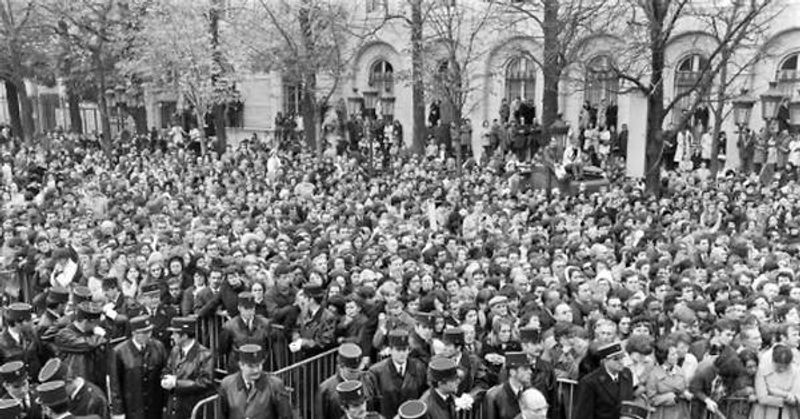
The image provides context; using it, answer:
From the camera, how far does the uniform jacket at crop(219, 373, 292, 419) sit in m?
7.11

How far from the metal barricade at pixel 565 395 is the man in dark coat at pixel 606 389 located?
0.33 metres

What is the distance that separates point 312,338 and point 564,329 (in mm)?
2790

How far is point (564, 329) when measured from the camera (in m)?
8.18

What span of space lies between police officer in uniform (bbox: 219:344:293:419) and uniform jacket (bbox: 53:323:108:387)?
1.94 metres

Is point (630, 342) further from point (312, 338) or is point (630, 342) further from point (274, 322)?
point (274, 322)

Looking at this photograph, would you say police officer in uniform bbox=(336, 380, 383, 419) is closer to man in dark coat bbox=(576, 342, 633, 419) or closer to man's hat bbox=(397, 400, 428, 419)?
man's hat bbox=(397, 400, 428, 419)

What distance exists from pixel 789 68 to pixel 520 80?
32.4 ft

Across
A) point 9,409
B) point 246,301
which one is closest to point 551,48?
point 246,301

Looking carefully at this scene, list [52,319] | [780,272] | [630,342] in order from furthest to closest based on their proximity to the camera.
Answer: [780,272] < [52,319] < [630,342]

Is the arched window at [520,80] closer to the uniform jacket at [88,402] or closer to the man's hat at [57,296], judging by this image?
the man's hat at [57,296]

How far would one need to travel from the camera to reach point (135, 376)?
8.52 metres

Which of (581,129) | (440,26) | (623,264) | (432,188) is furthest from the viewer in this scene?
(581,129)

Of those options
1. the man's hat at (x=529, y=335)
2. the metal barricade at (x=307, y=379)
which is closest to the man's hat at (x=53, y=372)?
the metal barricade at (x=307, y=379)

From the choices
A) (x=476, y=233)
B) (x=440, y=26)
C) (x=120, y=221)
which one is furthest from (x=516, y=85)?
(x=120, y=221)
